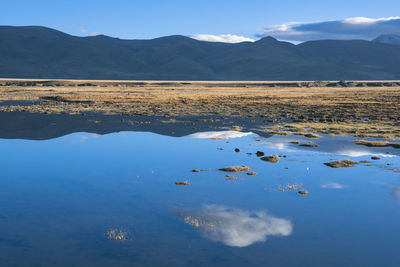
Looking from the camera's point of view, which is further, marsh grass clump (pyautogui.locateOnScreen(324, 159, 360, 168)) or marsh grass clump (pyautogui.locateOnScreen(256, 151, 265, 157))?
marsh grass clump (pyautogui.locateOnScreen(256, 151, 265, 157))

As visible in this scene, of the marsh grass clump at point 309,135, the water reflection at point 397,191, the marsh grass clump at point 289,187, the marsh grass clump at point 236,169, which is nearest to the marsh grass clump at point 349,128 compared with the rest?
the marsh grass clump at point 309,135

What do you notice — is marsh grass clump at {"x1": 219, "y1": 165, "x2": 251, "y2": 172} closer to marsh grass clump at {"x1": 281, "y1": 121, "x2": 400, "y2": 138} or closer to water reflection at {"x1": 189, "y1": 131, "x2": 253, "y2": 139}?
water reflection at {"x1": 189, "y1": 131, "x2": 253, "y2": 139}

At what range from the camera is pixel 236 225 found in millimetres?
14141

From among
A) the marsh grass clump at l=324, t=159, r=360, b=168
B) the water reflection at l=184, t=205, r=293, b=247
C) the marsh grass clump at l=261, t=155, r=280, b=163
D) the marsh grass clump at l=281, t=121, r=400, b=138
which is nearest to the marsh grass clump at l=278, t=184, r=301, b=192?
the water reflection at l=184, t=205, r=293, b=247

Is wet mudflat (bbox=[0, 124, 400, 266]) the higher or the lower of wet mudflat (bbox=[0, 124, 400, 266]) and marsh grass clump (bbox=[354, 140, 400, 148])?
the lower

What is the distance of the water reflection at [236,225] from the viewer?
516 inches

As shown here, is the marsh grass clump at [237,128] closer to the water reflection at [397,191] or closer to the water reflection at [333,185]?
the water reflection at [333,185]

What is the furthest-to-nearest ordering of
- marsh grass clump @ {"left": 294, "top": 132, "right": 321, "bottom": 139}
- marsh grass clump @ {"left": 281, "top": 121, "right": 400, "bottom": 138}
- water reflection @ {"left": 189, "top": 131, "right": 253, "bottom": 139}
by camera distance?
marsh grass clump @ {"left": 281, "top": 121, "right": 400, "bottom": 138} < water reflection @ {"left": 189, "top": 131, "right": 253, "bottom": 139} < marsh grass clump @ {"left": 294, "top": 132, "right": 321, "bottom": 139}

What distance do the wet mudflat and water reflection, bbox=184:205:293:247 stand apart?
0.03 m

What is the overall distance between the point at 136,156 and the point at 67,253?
13.7 metres

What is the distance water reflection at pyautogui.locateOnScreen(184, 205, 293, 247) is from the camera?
13.1 metres

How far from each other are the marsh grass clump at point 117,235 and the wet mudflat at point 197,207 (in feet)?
0.13

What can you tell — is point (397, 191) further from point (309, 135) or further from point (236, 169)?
point (309, 135)

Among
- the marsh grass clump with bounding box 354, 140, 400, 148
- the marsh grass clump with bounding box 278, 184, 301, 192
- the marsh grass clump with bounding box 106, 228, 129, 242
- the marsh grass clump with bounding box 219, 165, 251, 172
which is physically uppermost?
the marsh grass clump with bounding box 354, 140, 400, 148
